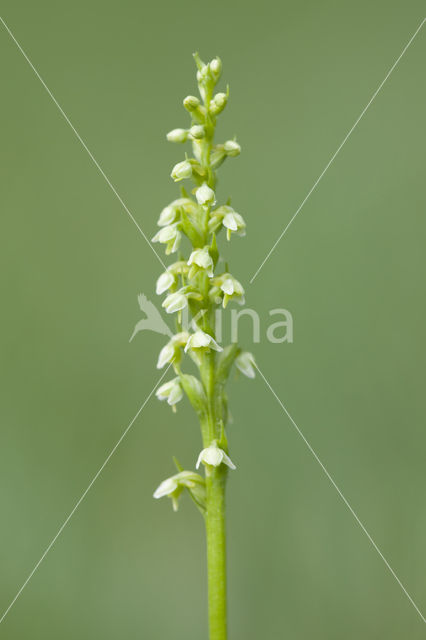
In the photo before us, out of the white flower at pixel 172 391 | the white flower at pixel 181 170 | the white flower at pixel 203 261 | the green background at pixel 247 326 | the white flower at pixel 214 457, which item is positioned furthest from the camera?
the green background at pixel 247 326

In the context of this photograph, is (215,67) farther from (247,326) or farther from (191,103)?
(247,326)

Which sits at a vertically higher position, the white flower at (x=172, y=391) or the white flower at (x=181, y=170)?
the white flower at (x=181, y=170)

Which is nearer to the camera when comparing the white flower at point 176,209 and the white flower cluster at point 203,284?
the white flower cluster at point 203,284

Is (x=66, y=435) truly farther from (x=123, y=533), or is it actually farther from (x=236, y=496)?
(x=236, y=496)

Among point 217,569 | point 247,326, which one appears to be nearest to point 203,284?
point 217,569

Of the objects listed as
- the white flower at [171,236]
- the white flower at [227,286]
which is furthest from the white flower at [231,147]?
the white flower at [227,286]

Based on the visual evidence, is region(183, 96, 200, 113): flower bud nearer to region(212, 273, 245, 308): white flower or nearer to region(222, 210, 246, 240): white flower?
region(222, 210, 246, 240): white flower

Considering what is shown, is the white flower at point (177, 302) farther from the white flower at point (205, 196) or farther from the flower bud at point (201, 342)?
the white flower at point (205, 196)
